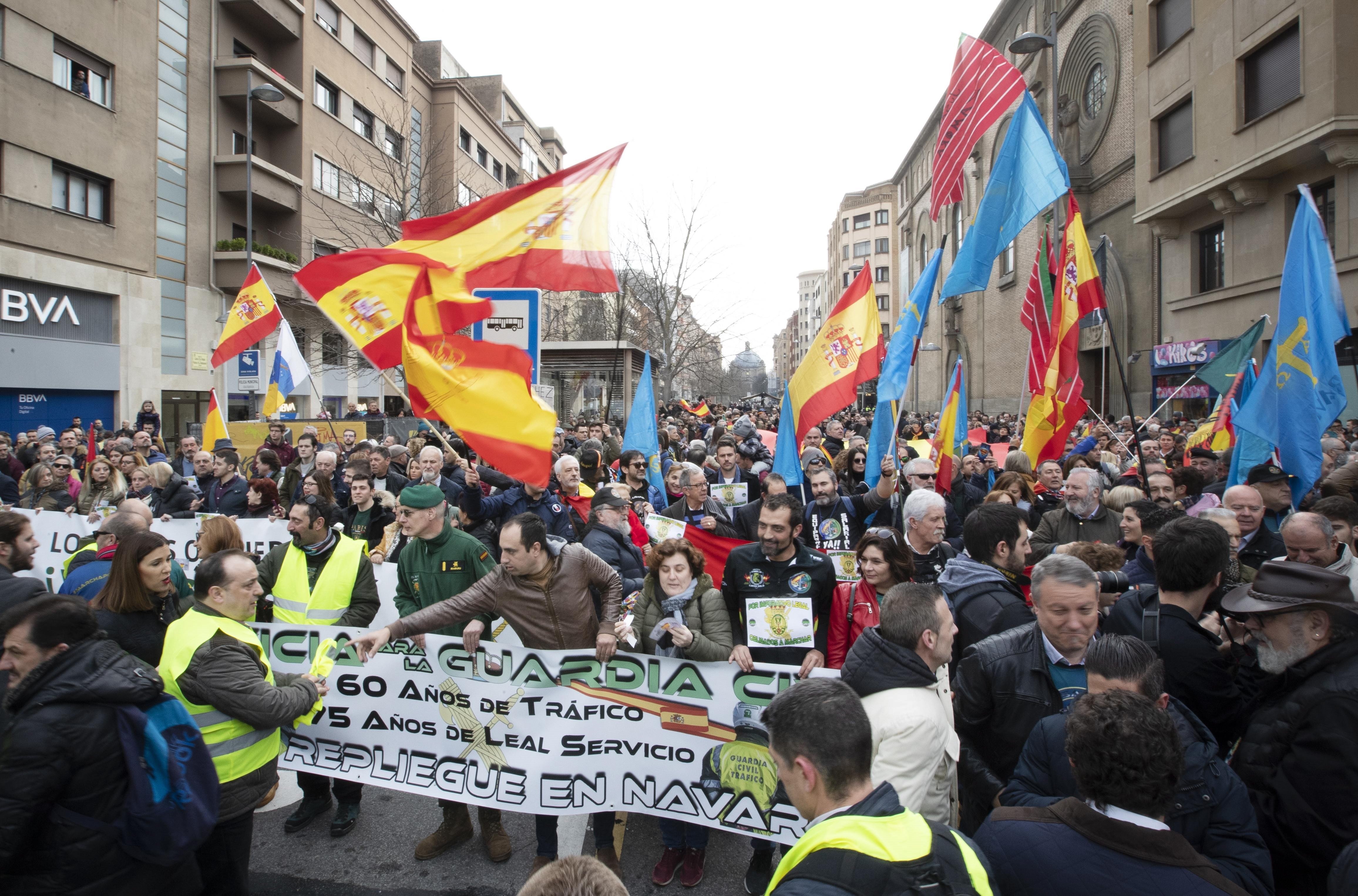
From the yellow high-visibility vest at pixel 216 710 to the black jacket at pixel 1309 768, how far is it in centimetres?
368

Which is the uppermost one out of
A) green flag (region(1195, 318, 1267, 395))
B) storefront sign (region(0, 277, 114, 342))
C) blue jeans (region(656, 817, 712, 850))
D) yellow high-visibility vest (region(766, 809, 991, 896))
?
storefront sign (region(0, 277, 114, 342))

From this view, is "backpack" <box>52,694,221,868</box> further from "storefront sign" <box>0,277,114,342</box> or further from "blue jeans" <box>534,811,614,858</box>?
"storefront sign" <box>0,277,114,342</box>

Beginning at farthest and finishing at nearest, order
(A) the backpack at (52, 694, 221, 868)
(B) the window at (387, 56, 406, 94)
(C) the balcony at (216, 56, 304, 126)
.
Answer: (B) the window at (387, 56, 406, 94), (C) the balcony at (216, 56, 304, 126), (A) the backpack at (52, 694, 221, 868)

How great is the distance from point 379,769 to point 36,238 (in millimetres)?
22495

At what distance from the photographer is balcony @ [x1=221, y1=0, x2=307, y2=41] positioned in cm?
2606

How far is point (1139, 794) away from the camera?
6.17 ft

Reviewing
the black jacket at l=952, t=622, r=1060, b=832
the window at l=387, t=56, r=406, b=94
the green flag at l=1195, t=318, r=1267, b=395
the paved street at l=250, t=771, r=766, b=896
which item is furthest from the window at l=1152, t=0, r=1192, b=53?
the window at l=387, t=56, r=406, b=94

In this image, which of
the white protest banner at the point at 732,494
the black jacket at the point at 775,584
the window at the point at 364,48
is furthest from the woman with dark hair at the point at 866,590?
the window at the point at 364,48

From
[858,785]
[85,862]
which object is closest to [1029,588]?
[858,785]

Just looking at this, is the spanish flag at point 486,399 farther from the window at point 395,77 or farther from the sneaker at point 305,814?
the window at point 395,77

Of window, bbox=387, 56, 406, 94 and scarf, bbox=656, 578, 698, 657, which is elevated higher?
window, bbox=387, 56, 406, 94

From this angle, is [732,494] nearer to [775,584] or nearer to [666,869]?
[775,584]

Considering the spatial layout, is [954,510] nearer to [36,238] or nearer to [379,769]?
[379,769]

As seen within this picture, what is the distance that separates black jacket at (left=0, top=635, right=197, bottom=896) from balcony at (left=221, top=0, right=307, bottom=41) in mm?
30671
